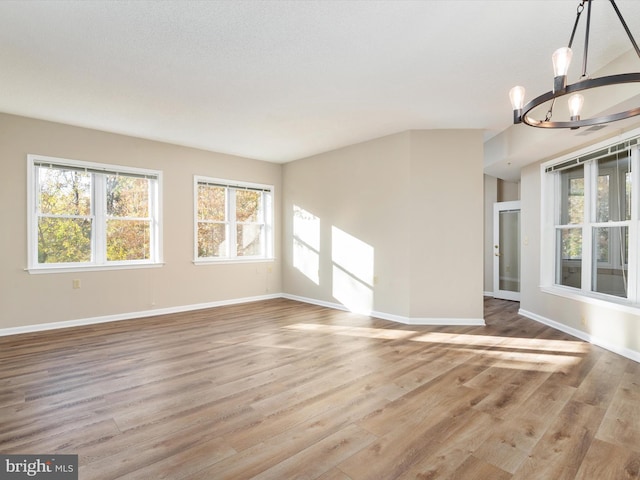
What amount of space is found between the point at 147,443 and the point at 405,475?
4.82 ft

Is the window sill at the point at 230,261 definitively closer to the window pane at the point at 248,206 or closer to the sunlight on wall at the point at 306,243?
the sunlight on wall at the point at 306,243

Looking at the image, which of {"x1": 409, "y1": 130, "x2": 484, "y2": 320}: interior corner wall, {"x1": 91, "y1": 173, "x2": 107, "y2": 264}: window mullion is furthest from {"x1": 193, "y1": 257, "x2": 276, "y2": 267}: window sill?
{"x1": 409, "y1": 130, "x2": 484, "y2": 320}: interior corner wall

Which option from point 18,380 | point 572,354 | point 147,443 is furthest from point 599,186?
point 18,380

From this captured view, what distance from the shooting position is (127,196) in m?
5.20

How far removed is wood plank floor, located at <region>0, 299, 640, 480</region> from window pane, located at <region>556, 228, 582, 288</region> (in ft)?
2.99

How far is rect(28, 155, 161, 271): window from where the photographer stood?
449 cm

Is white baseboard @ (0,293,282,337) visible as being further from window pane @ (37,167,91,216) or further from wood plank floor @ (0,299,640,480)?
window pane @ (37,167,91,216)

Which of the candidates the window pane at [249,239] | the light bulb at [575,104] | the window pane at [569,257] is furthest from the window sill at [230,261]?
the light bulb at [575,104]

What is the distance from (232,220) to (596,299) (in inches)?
218

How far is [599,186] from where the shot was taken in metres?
4.14

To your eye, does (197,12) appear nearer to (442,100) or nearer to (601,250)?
(442,100)

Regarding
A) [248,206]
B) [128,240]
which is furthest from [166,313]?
[248,206]

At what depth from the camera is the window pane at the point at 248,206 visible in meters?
6.49

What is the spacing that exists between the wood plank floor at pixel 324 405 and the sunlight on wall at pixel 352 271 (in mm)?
1255
